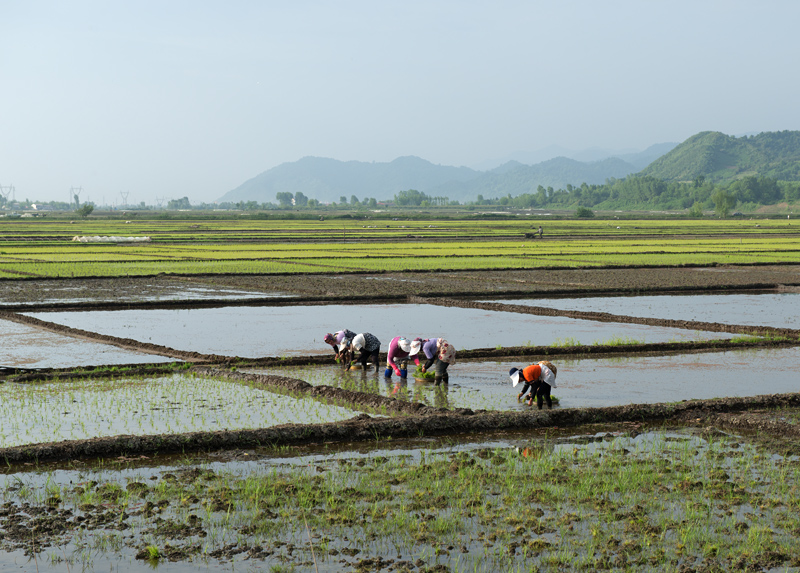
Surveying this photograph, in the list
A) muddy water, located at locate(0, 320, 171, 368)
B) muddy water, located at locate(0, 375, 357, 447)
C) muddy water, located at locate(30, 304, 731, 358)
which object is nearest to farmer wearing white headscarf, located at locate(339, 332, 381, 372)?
muddy water, located at locate(0, 375, 357, 447)

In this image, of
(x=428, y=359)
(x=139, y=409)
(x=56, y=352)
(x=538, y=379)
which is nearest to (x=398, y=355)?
(x=428, y=359)

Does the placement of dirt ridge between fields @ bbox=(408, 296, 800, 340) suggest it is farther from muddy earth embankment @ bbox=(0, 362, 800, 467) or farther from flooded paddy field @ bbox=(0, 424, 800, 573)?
flooded paddy field @ bbox=(0, 424, 800, 573)

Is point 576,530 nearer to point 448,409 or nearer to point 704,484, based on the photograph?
point 704,484

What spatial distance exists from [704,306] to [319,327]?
992 centimetres

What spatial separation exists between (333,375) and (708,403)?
196 inches

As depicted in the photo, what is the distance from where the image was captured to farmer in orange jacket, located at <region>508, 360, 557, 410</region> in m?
9.09

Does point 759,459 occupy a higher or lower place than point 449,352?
lower

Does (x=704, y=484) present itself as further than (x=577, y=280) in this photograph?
No

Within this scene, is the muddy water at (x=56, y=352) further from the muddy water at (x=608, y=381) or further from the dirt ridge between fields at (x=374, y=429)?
the dirt ridge between fields at (x=374, y=429)

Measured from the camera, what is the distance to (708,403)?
9.50 metres

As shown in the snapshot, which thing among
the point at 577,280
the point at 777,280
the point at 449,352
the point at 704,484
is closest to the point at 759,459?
the point at 704,484

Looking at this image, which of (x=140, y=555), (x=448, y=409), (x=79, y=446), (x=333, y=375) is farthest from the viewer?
(x=333, y=375)

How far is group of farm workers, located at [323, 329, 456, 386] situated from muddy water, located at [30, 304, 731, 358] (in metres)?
1.98

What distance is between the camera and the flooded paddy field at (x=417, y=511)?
5.17 meters
